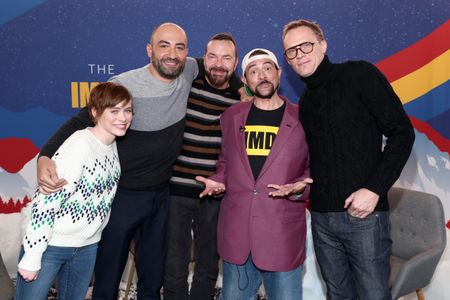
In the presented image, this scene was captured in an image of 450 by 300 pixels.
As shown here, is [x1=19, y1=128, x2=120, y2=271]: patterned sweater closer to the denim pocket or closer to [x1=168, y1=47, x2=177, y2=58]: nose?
[x1=168, y1=47, x2=177, y2=58]: nose

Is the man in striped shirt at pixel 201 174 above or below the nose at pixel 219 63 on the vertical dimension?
below

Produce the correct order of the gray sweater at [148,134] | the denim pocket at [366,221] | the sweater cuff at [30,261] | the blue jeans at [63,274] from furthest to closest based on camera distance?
1. the gray sweater at [148,134]
2. the denim pocket at [366,221]
3. the blue jeans at [63,274]
4. the sweater cuff at [30,261]

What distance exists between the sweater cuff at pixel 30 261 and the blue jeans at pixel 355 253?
141cm

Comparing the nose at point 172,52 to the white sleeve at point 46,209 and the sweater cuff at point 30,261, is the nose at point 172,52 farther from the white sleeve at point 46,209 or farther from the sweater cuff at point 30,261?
the sweater cuff at point 30,261

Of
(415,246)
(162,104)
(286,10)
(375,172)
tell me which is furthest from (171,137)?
(415,246)

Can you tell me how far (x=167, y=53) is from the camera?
2.80 meters

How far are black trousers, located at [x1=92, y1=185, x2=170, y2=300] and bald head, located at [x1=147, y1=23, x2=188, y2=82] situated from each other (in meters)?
0.72

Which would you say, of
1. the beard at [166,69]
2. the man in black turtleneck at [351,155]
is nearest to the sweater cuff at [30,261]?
the beard at [166,69]

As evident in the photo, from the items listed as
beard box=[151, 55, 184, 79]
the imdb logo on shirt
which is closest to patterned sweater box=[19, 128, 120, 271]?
beard box=[151, 55, 184, 79]

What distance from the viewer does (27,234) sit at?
6.77 feet

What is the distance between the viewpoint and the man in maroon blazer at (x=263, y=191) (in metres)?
2.44

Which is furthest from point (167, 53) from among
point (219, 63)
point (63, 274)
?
point (63, 274)

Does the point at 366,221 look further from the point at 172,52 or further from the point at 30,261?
the point at 30,261

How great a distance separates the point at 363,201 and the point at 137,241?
1461mm
